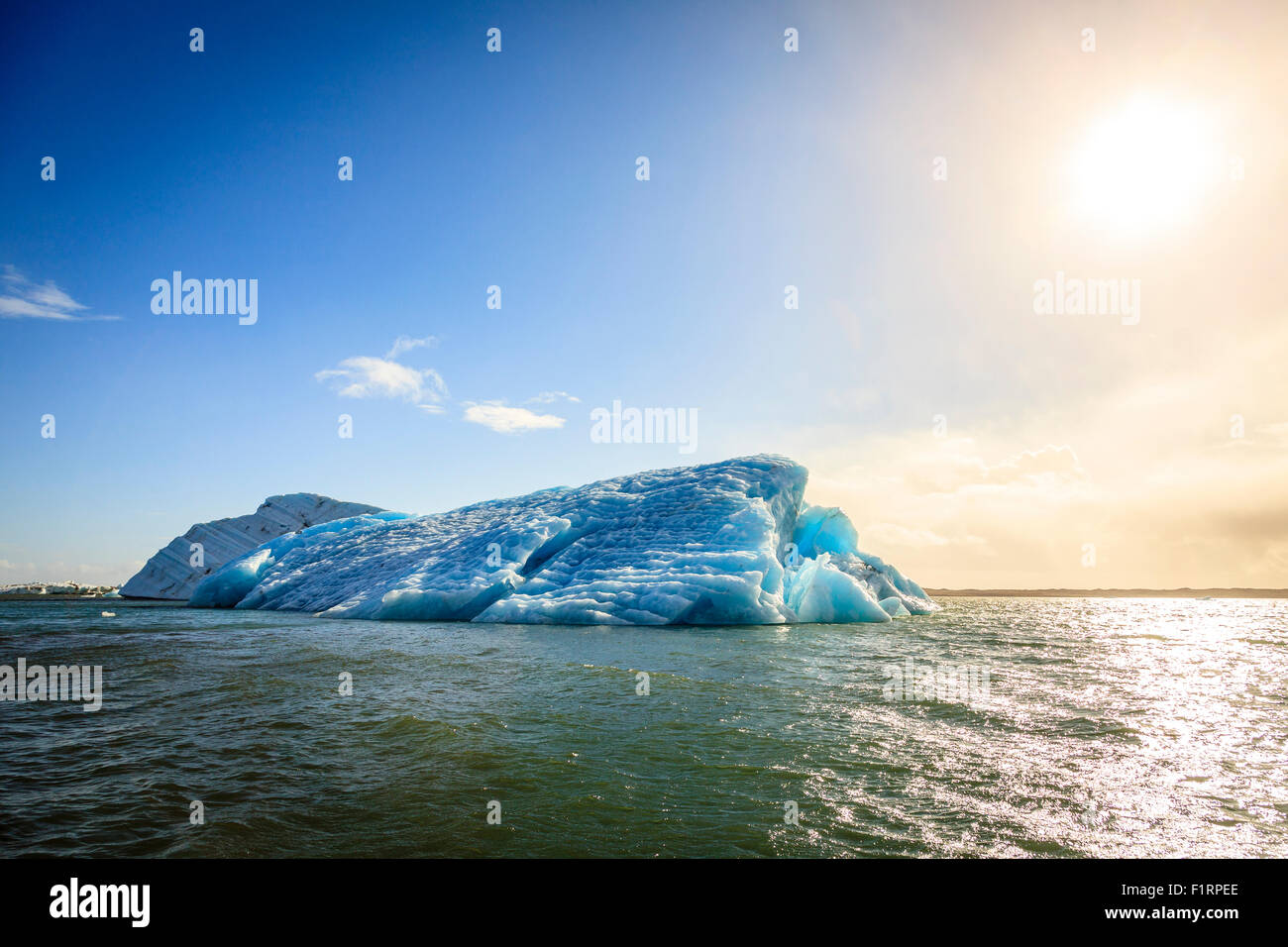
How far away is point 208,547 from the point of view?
148 ft

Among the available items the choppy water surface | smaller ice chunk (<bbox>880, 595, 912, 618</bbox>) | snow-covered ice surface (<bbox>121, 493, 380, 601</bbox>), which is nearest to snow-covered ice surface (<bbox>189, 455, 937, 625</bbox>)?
smaller ice chunk (<bbox>880, 595, 912, 618</bbox>)

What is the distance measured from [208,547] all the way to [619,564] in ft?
126

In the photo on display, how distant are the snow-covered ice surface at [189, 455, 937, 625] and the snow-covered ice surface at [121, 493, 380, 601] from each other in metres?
15.6

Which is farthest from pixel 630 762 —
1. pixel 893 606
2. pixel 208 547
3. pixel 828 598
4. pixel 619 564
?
pixel 208 547

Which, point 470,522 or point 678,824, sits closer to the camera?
point 678,824

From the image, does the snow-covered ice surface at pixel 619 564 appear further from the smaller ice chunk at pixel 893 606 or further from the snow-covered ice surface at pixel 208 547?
the snow-covered ice surface at pixel 208 547

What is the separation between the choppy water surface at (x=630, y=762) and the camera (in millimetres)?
4082

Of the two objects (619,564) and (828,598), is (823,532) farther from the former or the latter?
(619,564)

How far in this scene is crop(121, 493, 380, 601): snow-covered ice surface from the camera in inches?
1731

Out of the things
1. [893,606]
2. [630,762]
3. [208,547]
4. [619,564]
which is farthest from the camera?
[208,547]
